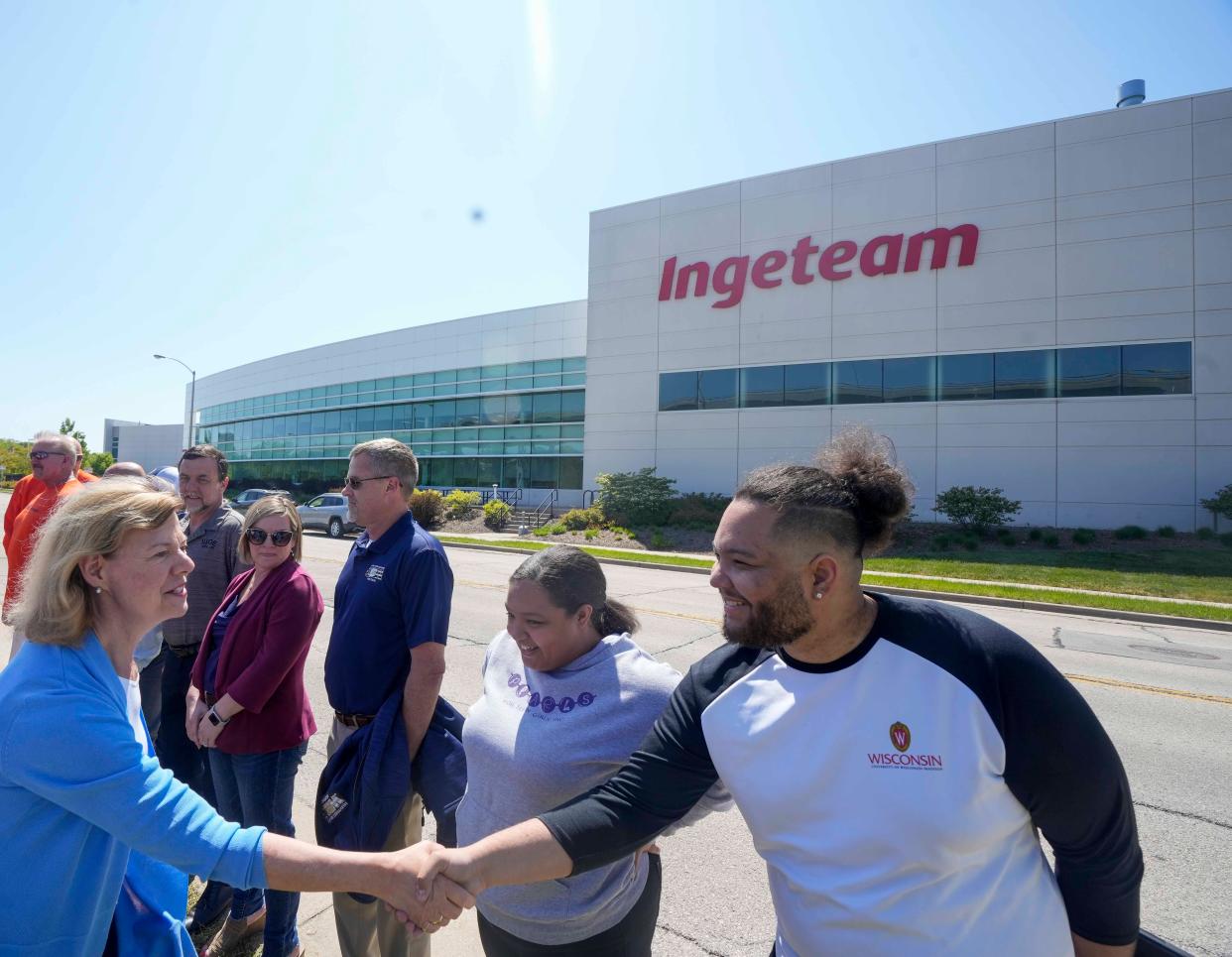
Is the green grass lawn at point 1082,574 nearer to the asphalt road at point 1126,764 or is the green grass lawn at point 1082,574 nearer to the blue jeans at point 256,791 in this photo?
the asphalt road at point 1126,764

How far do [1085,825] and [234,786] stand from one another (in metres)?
3.19

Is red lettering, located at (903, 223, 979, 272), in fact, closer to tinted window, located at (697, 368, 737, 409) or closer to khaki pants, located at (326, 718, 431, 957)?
tinted window, located at (697, 368, 737, 409)

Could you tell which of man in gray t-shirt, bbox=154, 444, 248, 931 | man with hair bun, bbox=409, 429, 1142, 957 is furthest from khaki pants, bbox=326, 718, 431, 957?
man in gray t-shirt, bbox=154, 444, 248, 931

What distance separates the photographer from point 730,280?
27.2m

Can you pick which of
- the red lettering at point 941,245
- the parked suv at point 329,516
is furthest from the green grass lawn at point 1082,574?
the red lettering at point 941,245

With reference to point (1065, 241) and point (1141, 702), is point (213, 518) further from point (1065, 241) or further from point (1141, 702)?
point (1065, 241)

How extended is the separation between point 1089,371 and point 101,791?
26045mm

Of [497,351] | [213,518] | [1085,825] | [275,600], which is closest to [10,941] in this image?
[275,600]

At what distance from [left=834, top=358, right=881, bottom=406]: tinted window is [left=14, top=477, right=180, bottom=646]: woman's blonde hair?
25032 mm

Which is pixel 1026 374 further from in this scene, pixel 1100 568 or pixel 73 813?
pixel 73 813

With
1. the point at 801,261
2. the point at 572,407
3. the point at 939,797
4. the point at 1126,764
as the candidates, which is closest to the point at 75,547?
the point at 939,797

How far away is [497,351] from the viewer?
3741 centimetres

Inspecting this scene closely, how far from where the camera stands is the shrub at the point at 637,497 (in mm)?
25875

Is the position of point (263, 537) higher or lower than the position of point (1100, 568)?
higher
